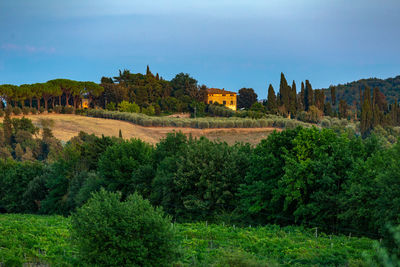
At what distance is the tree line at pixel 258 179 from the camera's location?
2391 centimetres

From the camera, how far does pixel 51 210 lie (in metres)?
50.1

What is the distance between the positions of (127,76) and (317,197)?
105851 millimetres

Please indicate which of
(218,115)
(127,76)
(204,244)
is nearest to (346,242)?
(204,244)

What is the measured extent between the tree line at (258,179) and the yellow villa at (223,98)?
7437cm

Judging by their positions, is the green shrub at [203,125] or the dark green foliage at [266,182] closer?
the dark green foliage at [266,182]

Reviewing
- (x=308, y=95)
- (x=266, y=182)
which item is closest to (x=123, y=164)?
(x=266, y=182)

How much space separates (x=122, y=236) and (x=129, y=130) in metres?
78.9

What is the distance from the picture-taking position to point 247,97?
12656 cm

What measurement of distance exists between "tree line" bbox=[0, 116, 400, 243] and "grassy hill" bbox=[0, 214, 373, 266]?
2.18m

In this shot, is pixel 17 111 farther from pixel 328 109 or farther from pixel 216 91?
pixel 328 109

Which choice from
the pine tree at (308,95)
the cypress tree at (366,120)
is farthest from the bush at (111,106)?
the cypress tree at (366,120)

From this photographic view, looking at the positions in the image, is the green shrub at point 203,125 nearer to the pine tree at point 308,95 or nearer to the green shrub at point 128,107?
the green shrub at point 128,107

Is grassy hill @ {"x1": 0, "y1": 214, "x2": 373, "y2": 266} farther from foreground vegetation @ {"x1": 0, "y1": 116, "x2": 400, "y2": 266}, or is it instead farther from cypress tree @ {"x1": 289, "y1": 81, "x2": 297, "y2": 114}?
cypress tree @ {"x1": 289, "y1": 81, "x2": 297, "y2": 114}

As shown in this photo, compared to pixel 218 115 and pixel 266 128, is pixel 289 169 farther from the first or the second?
pixel 218 115
